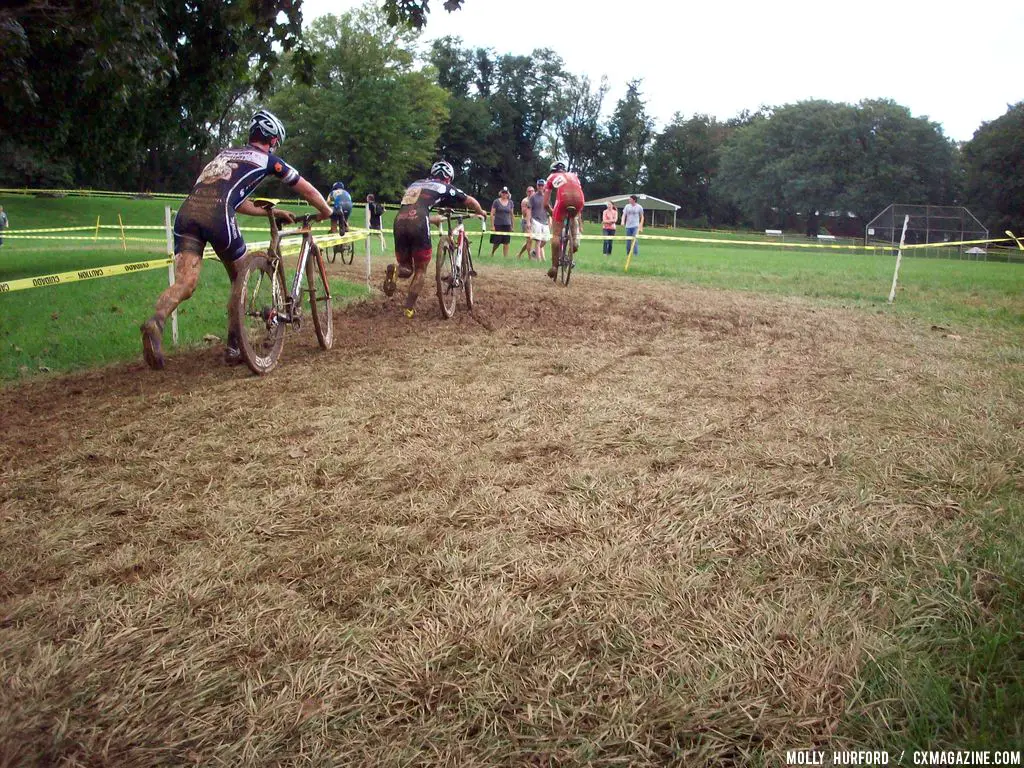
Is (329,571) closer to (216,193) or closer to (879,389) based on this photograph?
(216,193)

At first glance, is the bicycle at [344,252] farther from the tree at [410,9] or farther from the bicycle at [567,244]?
the tree at [410,9]

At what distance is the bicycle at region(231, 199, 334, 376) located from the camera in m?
5.50

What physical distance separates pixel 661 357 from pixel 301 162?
6532 cm

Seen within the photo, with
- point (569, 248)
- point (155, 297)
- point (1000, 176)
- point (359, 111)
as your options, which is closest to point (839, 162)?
point (1000, 176)

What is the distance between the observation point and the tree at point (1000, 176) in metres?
61.3

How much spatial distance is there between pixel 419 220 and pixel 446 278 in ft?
2.40

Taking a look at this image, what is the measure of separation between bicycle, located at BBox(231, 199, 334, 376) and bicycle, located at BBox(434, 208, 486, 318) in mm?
1991

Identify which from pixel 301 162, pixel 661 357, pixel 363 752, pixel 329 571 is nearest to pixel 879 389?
pixel 661 357

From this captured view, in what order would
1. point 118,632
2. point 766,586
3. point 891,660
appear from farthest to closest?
point 766,586
point 118,632
point 891,660

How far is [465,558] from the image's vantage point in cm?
280

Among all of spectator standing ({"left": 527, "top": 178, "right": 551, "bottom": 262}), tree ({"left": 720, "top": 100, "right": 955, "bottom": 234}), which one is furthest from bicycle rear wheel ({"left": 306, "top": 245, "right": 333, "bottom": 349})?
tree ({"left": 720, "top": 100, "right": 955, "bottom": 234})

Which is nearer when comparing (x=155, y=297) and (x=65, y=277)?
(x=65, y=277)

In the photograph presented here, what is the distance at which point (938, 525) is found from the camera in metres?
3.08

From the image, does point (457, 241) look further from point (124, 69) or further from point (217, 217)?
point (124, 69)
